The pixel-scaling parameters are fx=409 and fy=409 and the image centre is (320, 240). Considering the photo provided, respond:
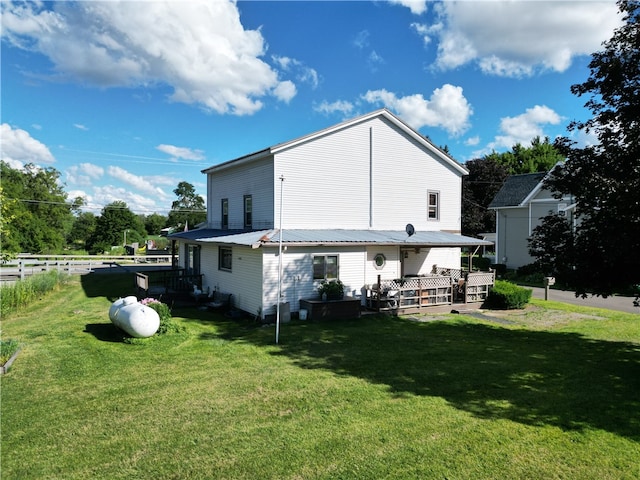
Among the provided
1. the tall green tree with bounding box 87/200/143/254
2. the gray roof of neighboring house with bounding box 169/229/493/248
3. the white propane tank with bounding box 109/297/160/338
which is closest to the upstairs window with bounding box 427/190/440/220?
the gray roof of neighboring house with bounding box 169/229/493/248

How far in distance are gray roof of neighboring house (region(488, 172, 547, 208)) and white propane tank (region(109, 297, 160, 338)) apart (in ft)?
96.9

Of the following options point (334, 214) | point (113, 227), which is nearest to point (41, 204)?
point (113, 227)

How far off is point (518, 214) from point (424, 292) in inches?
804

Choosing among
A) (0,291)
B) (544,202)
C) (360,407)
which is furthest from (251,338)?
(544,202)

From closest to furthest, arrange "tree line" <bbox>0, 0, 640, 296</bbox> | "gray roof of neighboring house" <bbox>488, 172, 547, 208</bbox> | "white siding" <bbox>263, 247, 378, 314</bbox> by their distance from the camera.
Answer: "tree line" <bbox>0, 0, 640, 296</bbox>
"white siding" <bbox>263, 247, 378, 314</bbox>
"gray roof of neighboring house" <bbox>488, 172, 547, 208</bbox>

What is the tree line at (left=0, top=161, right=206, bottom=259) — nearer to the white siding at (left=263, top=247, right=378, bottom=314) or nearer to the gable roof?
the gable roof

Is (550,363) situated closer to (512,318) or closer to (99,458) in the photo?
(512,318)

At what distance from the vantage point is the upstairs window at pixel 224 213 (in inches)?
826

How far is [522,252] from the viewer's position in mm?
32281

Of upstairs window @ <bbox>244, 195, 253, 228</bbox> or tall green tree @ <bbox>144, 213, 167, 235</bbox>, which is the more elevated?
tall green tree @ <bbox>144, 213, 167, 235</bbox>

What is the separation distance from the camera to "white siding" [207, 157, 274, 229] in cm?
1688

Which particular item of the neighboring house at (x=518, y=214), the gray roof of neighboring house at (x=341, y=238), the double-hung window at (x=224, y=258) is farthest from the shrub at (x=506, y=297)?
the neighboring house at (x=518, y=214)

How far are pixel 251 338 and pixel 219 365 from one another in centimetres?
266

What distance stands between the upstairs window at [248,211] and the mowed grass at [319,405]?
22.4 ft
